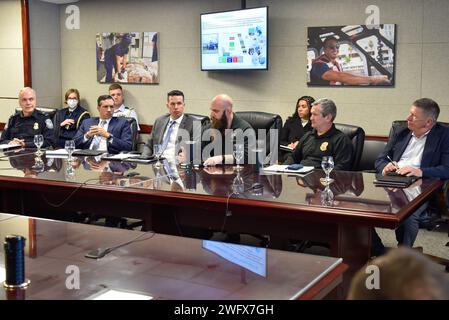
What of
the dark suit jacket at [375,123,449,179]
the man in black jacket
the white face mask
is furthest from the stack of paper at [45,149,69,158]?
the dark suit jacket at [375,123,449,179]

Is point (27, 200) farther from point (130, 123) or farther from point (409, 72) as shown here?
point (409, 72)

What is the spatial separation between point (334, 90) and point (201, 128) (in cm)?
173

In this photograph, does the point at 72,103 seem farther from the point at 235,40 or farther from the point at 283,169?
the point at 283,169

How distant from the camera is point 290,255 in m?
2.22

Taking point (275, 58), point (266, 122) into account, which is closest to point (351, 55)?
point (275, 58)

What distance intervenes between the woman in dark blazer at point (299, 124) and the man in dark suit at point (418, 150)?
146 cm

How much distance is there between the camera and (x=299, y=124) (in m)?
6.08

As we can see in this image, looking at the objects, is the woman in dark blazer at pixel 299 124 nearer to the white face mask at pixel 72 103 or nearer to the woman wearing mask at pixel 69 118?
the woman wearing mask at pixel 69 118

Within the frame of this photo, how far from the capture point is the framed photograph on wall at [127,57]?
7.26 meters

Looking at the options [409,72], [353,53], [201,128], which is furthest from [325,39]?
[201,128]

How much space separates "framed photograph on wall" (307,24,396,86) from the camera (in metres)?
5.89

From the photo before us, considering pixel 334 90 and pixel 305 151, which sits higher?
pixel 334 90

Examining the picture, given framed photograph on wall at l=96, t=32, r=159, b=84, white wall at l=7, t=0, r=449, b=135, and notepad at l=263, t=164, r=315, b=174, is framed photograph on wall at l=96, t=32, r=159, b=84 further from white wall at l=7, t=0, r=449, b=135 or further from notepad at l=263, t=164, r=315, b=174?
notepad at l=263, t=164, r=315, b=174

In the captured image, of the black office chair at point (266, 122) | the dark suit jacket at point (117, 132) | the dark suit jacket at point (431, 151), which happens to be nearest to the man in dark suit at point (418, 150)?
the dark suit jacket at point (431, 151)
